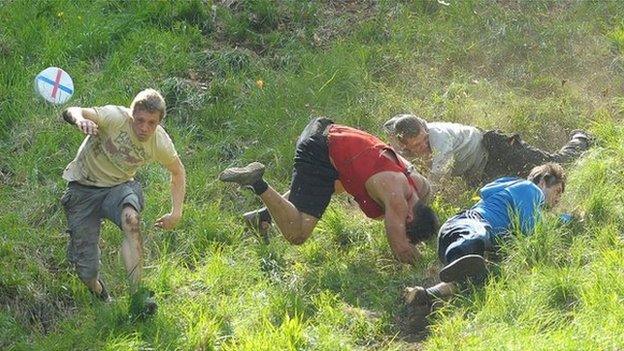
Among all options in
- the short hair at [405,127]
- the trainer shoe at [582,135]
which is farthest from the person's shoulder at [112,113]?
the trainer shoe at [582,135]

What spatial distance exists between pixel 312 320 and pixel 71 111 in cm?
200

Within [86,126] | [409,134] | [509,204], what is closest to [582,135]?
[409,134]

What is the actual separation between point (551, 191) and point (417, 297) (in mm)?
1540

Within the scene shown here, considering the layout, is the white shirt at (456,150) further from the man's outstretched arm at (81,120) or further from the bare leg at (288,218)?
the man's outstretched arm at (81,120)

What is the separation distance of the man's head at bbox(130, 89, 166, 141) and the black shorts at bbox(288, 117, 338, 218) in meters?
1.35

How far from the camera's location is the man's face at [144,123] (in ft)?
21.1

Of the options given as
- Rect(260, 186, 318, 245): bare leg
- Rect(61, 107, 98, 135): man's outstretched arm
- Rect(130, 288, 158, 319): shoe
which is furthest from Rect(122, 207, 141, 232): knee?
Rect(260, 186, 318, 245): bare leg

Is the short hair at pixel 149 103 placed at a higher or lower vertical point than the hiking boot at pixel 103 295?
higher

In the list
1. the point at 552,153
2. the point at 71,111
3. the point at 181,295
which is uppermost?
the point at 71,111

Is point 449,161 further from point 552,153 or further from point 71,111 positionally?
point 71,111

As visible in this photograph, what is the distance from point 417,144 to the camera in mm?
7988

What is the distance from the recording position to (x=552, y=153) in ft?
28.3

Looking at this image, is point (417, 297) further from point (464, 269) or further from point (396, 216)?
point (396, 216)

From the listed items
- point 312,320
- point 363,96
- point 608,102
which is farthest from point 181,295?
point 608,102
